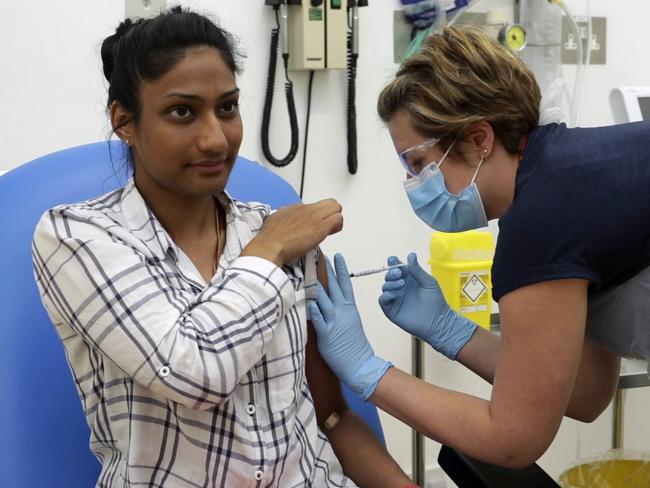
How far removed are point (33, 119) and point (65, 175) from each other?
Answer: 67 cm

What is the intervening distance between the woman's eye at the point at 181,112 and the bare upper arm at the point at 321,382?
41 cm

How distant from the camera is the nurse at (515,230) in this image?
1.22 m

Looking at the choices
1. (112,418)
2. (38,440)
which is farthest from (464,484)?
(38,440)

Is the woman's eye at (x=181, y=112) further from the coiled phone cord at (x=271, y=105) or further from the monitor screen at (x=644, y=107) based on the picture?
the monitor screen at (x=644, y=107)

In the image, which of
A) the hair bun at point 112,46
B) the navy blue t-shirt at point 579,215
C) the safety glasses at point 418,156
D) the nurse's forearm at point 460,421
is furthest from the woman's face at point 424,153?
the hair bun at point 112,46

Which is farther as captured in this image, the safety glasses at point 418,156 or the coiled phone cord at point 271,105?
the coiled phone cord at point 271,105

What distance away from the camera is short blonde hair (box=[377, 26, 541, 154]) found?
130 cm

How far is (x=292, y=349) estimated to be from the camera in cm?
132

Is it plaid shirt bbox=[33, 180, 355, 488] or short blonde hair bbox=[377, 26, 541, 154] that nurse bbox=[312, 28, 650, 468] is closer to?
short blonde hair bbox=[377, 26, 541, 154]

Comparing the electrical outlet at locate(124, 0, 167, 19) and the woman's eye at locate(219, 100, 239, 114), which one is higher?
the electrical outlet at locate(124, 0, 167, 19)

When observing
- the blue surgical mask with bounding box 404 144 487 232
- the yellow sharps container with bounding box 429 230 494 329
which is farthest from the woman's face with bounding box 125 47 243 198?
the yellow sharps container with bounding box 429 230 494 329

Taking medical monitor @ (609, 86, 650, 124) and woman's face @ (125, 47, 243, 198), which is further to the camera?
medical monitor @ (609, 86, 650, 124)

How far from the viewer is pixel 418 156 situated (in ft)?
4.59

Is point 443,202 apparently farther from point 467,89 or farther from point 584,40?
point 584,40
